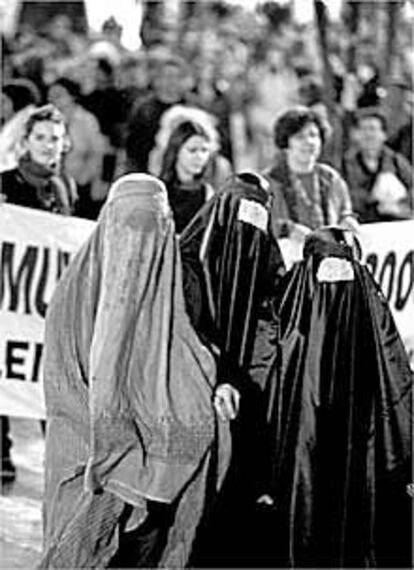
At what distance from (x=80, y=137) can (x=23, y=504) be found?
11.5ft

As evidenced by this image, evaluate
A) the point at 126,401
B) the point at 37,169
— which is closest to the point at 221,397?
the point at 126,401

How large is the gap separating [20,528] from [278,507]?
1.38 meters

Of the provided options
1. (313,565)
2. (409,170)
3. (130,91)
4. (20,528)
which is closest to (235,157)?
(130,91)

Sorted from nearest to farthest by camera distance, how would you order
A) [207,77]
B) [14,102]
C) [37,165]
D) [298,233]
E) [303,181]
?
[37,165], [298,233], [303,181], [14,102], [207,77]

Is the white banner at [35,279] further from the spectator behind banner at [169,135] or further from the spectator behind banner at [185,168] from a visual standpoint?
the spectator behind banner at [169,135]

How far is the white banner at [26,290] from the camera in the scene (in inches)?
276

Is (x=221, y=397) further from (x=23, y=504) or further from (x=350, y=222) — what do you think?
(x=350, y=222)

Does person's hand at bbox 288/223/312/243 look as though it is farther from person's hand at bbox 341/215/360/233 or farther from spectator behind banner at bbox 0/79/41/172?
spectator behind banner at bbox 0/79/41/172

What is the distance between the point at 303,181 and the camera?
7.86 metres

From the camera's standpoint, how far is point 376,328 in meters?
5.62

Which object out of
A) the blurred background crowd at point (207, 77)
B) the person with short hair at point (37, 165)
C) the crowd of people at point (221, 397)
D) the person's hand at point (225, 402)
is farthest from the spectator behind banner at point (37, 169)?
the person's hand at point (225, 402)

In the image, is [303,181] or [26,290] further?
[303,181]

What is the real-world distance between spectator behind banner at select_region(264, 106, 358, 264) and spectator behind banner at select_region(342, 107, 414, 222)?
3.08 ft

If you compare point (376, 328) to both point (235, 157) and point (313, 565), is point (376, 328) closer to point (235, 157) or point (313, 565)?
point (313, 565)
